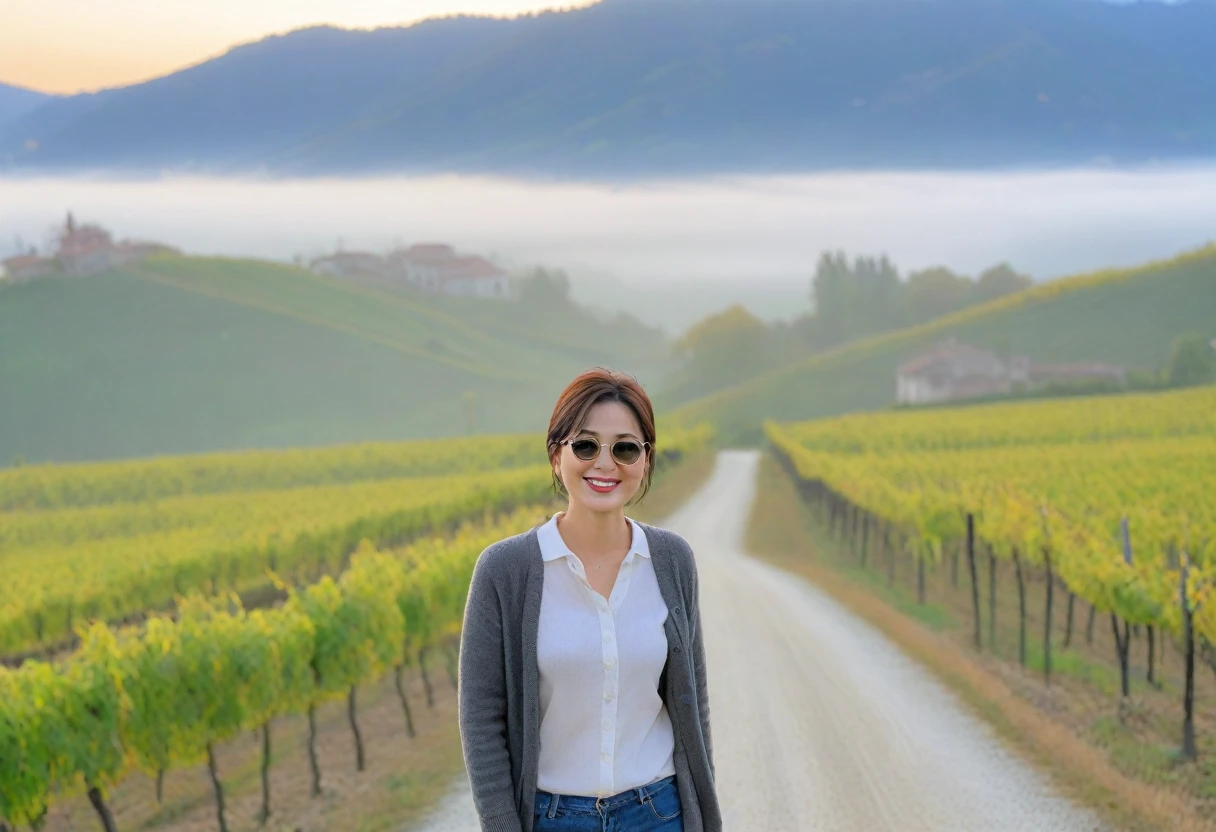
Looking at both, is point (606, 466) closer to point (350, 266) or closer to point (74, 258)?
point (74, 258)

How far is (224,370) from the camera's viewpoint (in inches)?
4070

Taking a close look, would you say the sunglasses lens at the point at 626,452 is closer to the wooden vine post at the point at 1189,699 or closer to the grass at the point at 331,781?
the grass at the point at 331,781

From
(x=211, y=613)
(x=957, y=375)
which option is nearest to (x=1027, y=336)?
(x=957, y=375)

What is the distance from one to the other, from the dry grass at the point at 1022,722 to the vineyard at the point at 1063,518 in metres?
0.85

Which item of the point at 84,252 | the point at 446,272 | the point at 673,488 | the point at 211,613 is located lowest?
the point at 673,488

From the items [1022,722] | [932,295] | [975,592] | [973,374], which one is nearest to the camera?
[1022,722]

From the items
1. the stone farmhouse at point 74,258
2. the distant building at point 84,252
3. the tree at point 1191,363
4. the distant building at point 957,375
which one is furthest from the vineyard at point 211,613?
the stone farmhouse at point 74,258

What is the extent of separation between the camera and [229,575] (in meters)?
25.9

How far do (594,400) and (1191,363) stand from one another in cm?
5252

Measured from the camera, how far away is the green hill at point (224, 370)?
3725 inches

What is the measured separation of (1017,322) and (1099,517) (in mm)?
78201

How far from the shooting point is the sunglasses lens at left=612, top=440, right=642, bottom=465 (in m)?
3.69

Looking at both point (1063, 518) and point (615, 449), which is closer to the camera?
point (615, 449)

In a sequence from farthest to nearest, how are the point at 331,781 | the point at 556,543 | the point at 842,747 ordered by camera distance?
the point at 331,781, the point at 842,747, the point at 556,543
